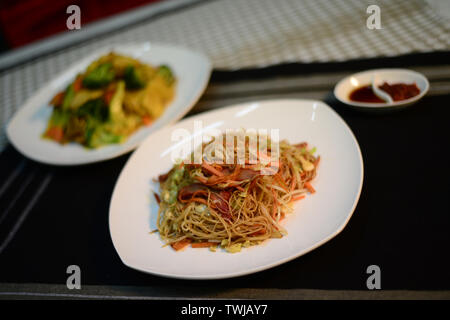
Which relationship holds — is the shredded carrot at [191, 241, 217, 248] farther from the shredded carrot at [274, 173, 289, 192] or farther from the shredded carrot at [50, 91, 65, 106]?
the shredded carrot at [50, 91, 65, 106]

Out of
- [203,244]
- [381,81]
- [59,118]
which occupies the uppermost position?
[381,81]

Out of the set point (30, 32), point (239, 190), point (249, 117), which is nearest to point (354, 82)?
point (249, 117)

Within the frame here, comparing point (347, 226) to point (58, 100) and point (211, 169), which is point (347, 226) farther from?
point (58, 100)

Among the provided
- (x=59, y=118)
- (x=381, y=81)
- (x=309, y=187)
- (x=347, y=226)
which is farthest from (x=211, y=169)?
(x=59, y=118)

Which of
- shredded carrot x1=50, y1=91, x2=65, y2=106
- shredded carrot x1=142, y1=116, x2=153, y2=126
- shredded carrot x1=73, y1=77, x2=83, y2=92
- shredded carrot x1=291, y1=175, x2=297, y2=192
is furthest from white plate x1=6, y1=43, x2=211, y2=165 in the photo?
shredded carrot x1=291, y1=175, x2=297, y2=192

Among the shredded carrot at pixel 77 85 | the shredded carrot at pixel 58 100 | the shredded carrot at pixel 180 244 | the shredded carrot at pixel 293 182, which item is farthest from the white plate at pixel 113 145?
the shredded carrot at pixel 293 182

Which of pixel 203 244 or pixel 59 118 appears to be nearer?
pixel 203 244

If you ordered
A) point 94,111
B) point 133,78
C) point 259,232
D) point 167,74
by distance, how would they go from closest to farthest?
point 259,232, point 94,111, point 133,78, point 167,74
